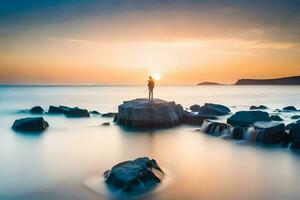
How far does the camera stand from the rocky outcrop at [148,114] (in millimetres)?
27812

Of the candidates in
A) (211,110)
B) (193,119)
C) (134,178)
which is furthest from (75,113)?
(134,178)

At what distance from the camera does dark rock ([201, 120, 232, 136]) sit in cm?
2477

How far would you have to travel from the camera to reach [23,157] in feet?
64.8

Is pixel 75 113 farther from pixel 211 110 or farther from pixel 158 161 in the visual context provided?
pixel 158 161

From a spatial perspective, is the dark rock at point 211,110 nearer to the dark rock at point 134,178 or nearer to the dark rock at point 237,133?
the dark rock at point 237,133

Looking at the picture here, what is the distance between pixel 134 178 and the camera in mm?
12461

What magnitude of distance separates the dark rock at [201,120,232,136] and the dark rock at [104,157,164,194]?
12136 millimetres

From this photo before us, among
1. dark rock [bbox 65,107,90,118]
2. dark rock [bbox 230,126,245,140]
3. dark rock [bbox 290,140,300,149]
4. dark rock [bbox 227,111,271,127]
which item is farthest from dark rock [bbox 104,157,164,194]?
dark rock [bbox 65,107,90,118]

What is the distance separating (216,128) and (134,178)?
14204 millimetres

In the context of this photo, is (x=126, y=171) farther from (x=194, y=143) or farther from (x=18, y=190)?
(x=194, y=143)

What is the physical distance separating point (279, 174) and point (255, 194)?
3725 millimetres

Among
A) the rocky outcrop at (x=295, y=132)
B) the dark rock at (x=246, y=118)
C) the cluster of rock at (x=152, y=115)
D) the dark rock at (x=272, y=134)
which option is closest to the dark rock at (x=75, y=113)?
the cluster of rock at (x=152, y=115)

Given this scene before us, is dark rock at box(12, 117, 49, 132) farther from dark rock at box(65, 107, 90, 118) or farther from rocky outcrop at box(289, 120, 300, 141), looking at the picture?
rocky outcrop at box(289, 120, 300, 141)

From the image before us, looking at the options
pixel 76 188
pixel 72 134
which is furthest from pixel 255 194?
pixel 72 134
